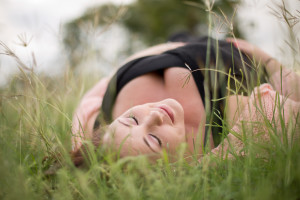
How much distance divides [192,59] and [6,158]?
4.10ft

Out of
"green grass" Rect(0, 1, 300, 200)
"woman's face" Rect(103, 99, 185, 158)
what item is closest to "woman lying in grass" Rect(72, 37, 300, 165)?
"woman's face" Rect(103, 99, 185, 158)

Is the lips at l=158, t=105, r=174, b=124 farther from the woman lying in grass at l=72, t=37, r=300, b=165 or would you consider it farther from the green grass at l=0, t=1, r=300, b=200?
the green grass at l=0, t=1, r=300, b=200

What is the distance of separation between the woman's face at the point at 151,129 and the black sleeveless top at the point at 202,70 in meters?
0.29

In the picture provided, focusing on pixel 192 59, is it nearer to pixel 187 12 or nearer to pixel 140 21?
pixel 187 12

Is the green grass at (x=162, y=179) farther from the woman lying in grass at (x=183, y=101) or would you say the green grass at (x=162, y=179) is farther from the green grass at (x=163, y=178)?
the woman lying in grass at (x=183, y=101)

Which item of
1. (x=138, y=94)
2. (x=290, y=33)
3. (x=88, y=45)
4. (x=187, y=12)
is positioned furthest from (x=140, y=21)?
(x=290, y=33)

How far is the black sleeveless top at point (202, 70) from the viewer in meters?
1.62

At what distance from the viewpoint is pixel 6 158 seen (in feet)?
3.41

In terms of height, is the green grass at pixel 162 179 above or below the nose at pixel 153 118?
below

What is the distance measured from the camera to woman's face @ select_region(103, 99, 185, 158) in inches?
47.1

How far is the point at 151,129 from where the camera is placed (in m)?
1.29

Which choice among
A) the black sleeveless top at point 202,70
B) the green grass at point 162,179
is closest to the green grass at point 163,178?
the green grass at point 162,179

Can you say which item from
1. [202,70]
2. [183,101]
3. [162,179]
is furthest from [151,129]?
[202,70]

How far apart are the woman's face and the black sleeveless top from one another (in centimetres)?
29
